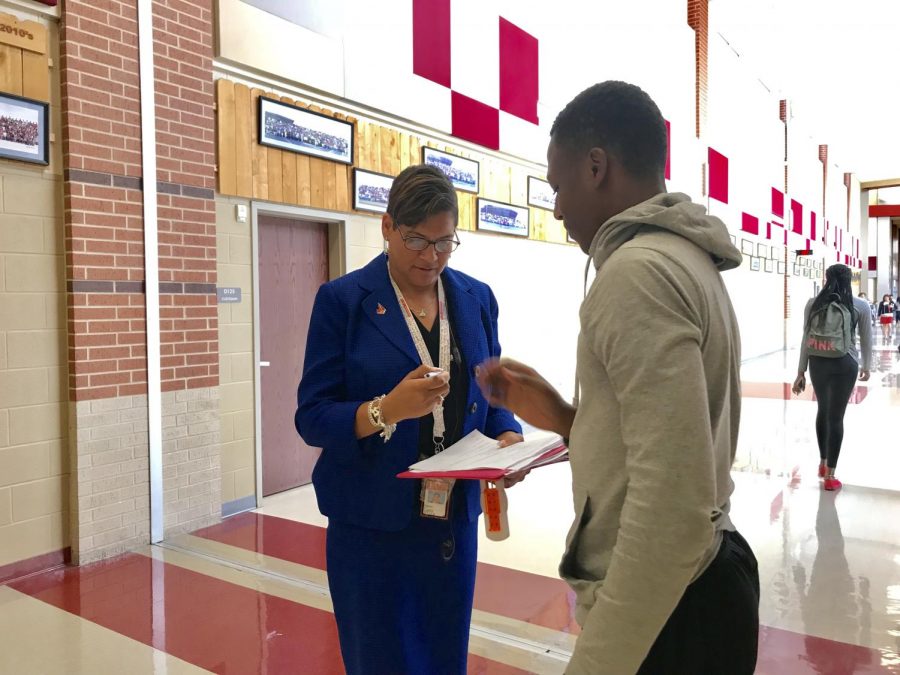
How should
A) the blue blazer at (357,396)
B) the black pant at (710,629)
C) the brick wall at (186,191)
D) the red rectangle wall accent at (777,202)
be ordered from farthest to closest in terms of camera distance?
the red rectangle wall accent at (777,202), the brick wall at (186,191), the blue blazer at (357,396), the black pant at (710,629)

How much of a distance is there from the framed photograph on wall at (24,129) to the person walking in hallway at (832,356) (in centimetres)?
501

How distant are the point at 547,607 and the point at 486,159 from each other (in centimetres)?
503

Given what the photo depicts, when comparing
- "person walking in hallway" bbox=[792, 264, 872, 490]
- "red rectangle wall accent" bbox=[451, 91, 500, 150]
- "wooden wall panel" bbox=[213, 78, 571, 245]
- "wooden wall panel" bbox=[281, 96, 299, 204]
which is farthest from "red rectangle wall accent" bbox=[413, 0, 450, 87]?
"person walking in hallway" bbox=[792, 264, 872, 490]

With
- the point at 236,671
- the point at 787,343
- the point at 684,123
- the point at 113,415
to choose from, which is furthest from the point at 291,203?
the point at 787,343

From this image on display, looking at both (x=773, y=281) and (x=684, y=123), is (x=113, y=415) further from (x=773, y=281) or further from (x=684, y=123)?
(x=773, y=281)

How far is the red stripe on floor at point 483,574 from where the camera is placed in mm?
3172

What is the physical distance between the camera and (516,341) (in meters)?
7.71

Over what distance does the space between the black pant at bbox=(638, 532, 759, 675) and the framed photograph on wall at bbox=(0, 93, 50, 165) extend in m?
3.82

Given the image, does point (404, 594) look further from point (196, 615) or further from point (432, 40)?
point (432, 40)

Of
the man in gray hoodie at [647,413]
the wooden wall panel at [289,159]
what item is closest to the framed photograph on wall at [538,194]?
the wooden wall panel at [289,159]

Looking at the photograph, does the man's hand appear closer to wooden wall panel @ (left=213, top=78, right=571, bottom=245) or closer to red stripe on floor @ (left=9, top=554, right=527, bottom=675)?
red stripe on floor @ (left=9, top=554, right=527, bottom=675)

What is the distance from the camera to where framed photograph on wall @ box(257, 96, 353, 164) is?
4.85 m

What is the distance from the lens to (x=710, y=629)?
973 millimetres

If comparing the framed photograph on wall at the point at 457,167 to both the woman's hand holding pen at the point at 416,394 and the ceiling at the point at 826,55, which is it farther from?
the ceiling at the point at 826,55
